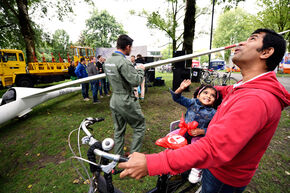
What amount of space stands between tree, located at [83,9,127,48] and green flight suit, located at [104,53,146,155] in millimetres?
42348

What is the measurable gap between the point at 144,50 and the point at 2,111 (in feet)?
65.8

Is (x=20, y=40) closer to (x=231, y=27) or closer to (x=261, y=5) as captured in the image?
(x=261, y=5)

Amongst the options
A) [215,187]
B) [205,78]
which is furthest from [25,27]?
[215,187]

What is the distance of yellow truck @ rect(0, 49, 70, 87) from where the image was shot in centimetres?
1043

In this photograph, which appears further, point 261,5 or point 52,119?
point 261,5

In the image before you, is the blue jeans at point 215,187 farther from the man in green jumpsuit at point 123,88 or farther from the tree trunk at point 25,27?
the tree trunk at point 25,27

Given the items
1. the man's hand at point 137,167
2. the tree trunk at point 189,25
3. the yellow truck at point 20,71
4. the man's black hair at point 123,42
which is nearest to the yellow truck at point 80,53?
the yellow truck at point 20,71

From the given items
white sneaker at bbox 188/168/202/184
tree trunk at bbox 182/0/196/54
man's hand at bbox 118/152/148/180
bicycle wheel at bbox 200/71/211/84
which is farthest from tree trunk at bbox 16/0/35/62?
man's hand at bbox 118/152/148/180

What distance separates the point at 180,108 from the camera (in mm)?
6203

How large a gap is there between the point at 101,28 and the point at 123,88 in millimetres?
45591

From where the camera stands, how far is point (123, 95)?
8.00ft

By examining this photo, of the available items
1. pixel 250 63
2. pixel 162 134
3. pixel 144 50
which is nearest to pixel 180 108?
pixel 162 134

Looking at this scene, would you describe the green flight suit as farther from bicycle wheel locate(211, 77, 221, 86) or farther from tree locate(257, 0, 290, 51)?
tree locate(257, 0, 290, 51)

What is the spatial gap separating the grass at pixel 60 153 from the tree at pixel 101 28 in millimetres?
39861
